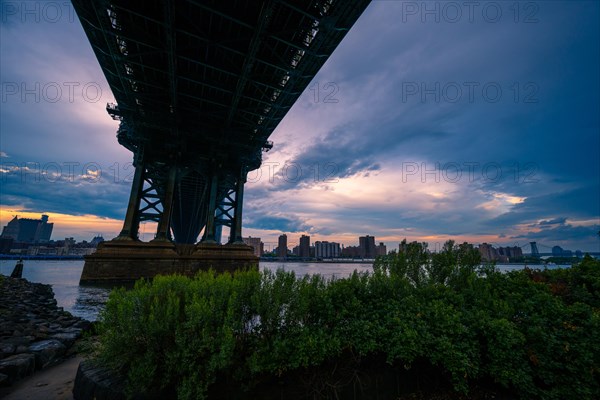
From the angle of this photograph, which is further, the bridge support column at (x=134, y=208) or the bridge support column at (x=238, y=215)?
the bridge support column at (x=238, y=215)

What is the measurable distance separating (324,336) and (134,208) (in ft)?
94.0

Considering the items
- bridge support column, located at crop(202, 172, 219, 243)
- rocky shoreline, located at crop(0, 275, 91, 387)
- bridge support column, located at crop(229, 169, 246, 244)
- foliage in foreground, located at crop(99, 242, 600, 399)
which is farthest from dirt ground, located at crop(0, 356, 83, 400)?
bridge support column, located at crop(229, 169, 246, 244)

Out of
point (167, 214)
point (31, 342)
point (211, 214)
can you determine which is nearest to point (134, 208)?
point (167, 214)

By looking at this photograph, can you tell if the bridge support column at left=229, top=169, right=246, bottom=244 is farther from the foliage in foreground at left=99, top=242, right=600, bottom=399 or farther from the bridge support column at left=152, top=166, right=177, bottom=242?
the foliage in foreground at left=99, top=242, right=600, bottom=399

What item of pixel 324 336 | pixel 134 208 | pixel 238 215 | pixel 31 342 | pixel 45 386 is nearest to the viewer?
pixel 324 336

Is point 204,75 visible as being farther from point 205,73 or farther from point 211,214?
point 211,214

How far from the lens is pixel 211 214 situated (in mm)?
28906

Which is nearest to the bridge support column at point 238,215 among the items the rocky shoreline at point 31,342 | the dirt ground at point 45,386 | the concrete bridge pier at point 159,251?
the concrete bridge pier at point 159,251

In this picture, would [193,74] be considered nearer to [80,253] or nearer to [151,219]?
[151,219]

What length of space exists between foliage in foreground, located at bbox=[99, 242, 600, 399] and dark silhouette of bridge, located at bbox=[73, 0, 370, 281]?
16.0 metres

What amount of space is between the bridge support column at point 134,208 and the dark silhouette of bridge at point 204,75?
11 centimetres

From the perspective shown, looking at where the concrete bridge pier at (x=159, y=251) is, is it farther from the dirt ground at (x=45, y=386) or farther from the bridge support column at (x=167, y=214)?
the dirt ground at (x=45, y=386)

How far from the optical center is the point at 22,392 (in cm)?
404

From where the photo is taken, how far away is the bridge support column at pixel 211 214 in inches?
1085
